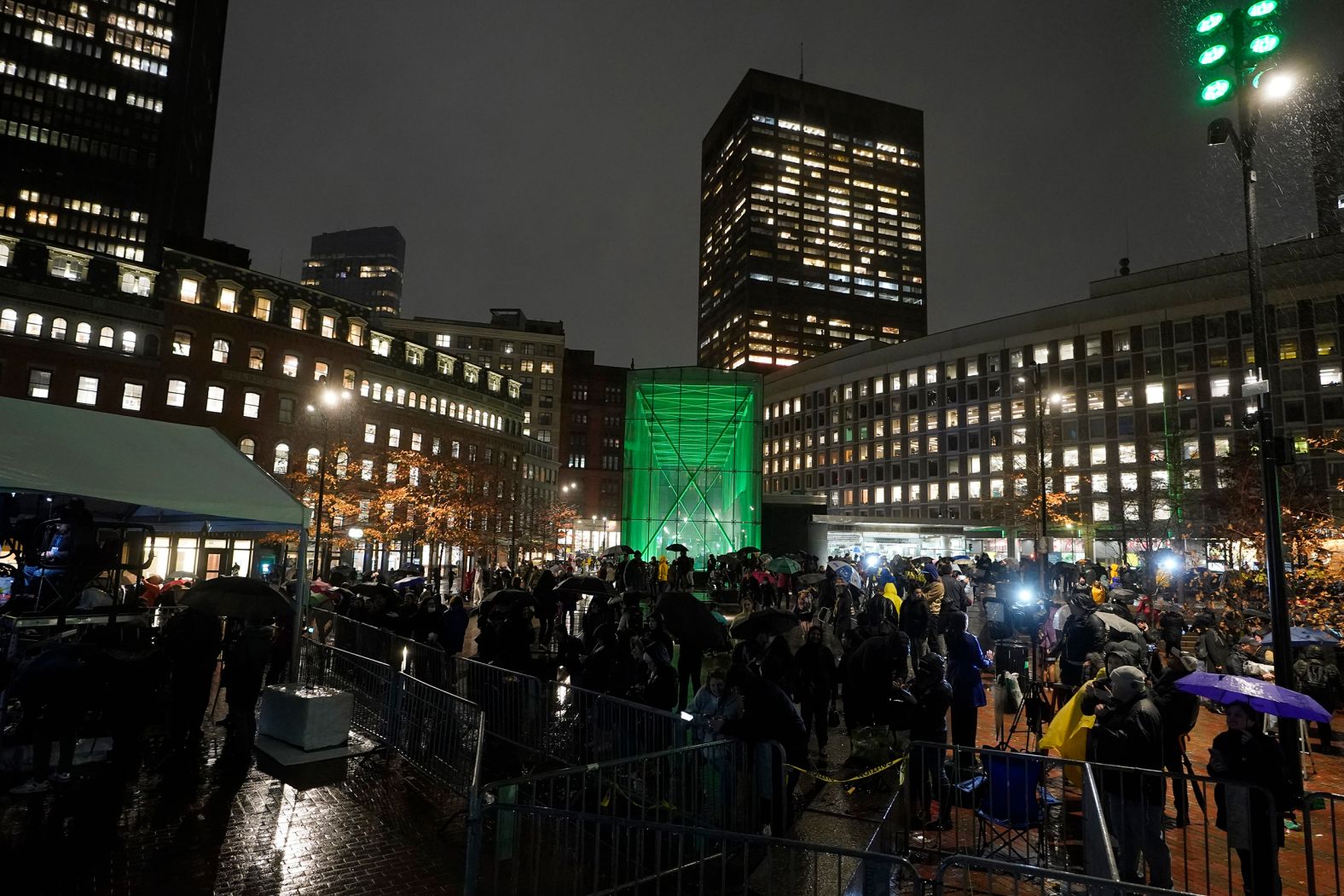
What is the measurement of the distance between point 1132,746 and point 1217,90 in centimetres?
707

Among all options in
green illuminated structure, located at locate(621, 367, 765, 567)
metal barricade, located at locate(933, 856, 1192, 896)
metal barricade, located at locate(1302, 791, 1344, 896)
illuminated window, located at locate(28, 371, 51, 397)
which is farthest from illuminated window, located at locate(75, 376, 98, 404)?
metal barricade, located at locate(1302, 791, 1344, 896)

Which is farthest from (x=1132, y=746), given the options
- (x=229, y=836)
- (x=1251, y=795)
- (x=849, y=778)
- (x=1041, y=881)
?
(x=229, y=836)

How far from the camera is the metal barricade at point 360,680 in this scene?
10305 mm

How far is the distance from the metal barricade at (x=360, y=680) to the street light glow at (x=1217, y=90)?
1215 centimetres

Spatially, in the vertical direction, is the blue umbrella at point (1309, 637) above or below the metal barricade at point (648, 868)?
above

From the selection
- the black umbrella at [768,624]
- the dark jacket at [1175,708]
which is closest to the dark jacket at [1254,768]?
the dark jacket at [1175,708]

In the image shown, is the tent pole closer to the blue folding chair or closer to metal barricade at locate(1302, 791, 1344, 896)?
the blue folding chair

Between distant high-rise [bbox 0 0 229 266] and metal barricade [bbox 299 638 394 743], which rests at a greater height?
distant high-rise [bbox 0 0 229 266]

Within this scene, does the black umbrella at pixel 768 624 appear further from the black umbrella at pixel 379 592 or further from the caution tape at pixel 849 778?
the black umbrella at pixel 379 592

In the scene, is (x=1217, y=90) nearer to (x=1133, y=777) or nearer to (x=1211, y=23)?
(x=1211, y=23)

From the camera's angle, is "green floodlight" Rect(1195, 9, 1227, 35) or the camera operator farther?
"green floodlight" Rect(1195, 9, 1227, 35)

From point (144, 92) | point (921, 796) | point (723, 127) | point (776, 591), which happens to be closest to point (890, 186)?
point (723, 127)

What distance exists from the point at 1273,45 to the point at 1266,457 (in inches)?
174

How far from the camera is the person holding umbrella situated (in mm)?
5609
